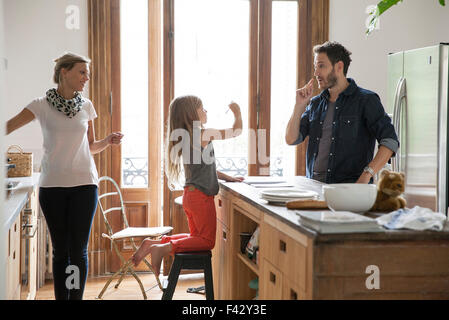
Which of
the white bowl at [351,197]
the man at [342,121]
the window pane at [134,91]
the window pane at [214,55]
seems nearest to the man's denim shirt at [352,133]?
the man at [342,121]

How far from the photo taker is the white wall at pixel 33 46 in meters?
4.39

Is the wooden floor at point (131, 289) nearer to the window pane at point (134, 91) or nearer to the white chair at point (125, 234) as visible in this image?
the white chair at point (125, 234)

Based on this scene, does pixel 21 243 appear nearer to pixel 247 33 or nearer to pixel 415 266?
pixel 415 266

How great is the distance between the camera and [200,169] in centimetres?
307

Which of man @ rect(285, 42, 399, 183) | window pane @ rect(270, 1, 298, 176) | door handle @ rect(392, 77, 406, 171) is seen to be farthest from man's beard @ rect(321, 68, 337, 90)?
window pane @ rect(270, 1, 298, 176)

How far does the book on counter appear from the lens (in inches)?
68.5

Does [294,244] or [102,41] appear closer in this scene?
[294,244]

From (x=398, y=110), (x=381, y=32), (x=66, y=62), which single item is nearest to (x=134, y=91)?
(x=66, y=62)

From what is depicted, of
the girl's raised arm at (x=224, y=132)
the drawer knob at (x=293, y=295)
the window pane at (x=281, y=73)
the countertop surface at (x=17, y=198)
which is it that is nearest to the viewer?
the drawer knob at (x=293, y=295)

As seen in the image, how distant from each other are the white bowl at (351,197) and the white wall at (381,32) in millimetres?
3044

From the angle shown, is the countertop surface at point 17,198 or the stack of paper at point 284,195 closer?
the stack of paper at point 284,195

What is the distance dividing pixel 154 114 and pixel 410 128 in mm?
2009

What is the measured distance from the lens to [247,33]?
15.6ft
